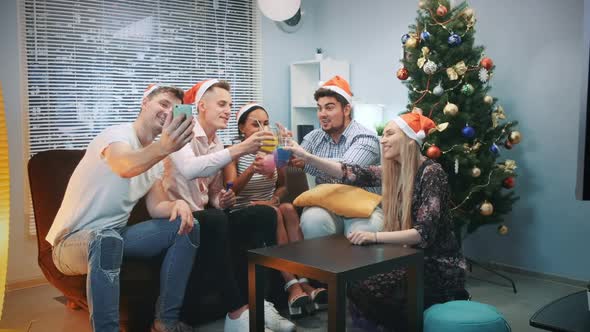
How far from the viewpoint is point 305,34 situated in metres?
5.28

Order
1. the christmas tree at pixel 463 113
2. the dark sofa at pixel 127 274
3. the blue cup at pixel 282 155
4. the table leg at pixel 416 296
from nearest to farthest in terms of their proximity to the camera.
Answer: the table leg at pixel 416 296, the dark sofa at pixel 127 274, the blue cup at pixel 282 155, the christmas tree at pixel 463 113

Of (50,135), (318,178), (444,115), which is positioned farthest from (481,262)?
(50,135)

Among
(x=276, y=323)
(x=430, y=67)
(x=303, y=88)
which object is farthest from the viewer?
(x=303, y=88)

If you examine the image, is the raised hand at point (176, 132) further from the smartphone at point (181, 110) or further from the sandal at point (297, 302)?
the sandal at point (297, 302)

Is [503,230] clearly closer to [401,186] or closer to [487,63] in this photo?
[487,63]

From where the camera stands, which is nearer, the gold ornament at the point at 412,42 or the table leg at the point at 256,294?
the table leg at the point at 256,294

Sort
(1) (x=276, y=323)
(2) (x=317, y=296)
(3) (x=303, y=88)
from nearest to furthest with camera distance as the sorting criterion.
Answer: (1) (x=276, y=323), (2) (x=317, y=296), (3) (x=303, y=88)

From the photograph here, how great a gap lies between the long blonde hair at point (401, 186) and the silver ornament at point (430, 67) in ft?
3.70

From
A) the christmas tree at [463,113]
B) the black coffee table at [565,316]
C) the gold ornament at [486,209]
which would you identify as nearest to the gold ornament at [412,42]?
the christmas tree at [463,113]

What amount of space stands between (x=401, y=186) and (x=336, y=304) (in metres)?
0.77

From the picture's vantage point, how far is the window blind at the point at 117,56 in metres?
3.76

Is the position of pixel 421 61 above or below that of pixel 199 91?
above

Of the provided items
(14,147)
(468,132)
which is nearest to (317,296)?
(468,132)

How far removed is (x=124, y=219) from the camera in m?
2.32
